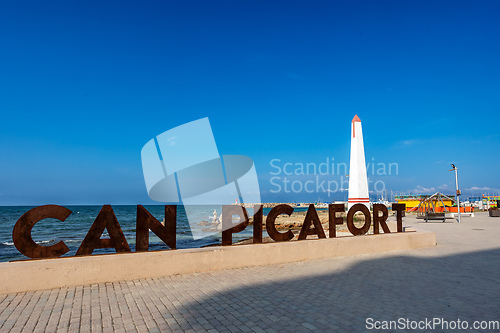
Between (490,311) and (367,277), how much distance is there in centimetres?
255

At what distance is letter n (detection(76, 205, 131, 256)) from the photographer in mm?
6891

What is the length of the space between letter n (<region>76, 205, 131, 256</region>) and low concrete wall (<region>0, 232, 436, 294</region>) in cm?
35

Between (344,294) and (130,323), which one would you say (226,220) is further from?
(130,323)

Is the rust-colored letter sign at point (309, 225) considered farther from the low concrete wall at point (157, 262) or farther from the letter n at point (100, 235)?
the letter n at point (100, 235)

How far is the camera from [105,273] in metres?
6.59

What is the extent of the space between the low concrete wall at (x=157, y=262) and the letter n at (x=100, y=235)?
352 mm

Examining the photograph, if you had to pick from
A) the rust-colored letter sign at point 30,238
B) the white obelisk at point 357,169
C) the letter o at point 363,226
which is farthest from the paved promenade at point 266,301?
the white obelisk at point 357,169

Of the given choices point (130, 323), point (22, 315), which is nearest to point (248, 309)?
point (130, 323)

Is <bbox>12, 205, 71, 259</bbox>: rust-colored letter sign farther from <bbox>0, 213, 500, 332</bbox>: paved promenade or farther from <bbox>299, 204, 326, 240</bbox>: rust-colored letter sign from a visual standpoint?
<bbox>299, 204, 326, 240</bbox>: rust-colored letter sign

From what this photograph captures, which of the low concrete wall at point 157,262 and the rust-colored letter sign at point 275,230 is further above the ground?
the rust-colored letter sign at point 275,230

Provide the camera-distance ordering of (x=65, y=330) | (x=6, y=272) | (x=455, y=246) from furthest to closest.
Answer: (x=455, y=246), (x=6, y=272), (x=65, y=330)

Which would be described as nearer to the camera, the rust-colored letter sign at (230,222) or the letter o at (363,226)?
the rust-colored letter sign at (230,222)

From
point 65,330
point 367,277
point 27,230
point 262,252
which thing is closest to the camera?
point 65,330

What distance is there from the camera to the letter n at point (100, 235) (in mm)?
6891
